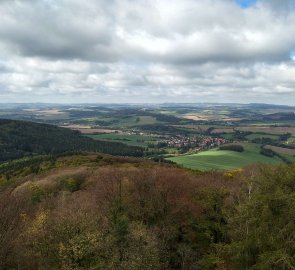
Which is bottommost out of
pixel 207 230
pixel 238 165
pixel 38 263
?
pixel 238 165

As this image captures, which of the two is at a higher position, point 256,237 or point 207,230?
point 256,237

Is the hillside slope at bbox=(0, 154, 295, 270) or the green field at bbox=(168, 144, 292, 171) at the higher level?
the hillside slope at bbox=(0, 154, 295, 270)

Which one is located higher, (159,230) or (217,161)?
(159,230)

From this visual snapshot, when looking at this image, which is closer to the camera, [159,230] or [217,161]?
[159,230]

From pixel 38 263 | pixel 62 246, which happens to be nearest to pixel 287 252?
pixel 62 246

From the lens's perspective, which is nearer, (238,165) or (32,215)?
(32,215)

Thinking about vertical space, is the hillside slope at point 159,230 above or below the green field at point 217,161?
above

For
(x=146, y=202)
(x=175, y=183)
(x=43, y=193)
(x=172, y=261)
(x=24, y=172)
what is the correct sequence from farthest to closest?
(x=24, y=172) → (x=43, y=193) → (x=175, y=183) → (x=146, y=202) → (x=172, y=261)

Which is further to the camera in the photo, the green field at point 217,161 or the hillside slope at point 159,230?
the green field at point 217,161

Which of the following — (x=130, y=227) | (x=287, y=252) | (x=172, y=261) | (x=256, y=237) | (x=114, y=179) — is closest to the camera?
(x=287, y=252)

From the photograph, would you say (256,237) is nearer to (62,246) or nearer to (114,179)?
(62,246)

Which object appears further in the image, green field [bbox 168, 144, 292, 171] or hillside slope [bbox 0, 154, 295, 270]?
green field [bbox 168, 144, 292, 171]
